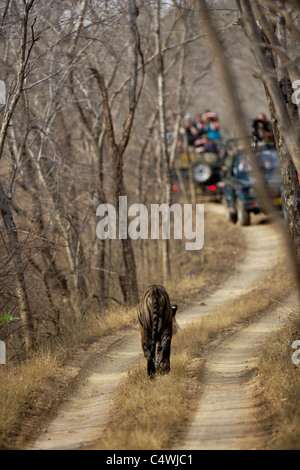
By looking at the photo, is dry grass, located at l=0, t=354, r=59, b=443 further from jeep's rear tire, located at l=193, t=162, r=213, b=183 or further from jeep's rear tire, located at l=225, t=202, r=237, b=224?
jeep's rear tire, located at l=193, t=162, r=213, b=183

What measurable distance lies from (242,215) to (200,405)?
18072 mm

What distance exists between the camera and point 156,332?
9602 millimetres

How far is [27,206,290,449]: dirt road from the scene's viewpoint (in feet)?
24.0

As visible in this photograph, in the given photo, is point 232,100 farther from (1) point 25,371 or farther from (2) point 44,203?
(2) point 44,203

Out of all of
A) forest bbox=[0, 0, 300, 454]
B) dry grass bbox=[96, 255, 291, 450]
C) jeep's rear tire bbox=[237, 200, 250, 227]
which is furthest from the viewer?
jeep's rear tire bbox=[237, 200, 250, 227]

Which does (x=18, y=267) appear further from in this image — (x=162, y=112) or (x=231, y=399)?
(x=162, y=112)

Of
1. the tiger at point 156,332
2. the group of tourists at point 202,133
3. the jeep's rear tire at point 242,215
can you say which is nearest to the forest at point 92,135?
the jeep's rear tire at point 242,215

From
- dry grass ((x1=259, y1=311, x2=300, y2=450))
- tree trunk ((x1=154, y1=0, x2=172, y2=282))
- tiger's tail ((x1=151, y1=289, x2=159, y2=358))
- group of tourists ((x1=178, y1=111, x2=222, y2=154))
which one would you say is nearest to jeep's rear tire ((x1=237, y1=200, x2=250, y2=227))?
group of tourists ((x1=178, y1=111, x2=222, y2=154))

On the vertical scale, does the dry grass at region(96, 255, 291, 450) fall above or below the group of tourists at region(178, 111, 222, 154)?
below

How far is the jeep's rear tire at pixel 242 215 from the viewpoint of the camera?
25689 millimetres

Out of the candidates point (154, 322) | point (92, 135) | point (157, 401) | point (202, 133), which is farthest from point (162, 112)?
point (202, 133)

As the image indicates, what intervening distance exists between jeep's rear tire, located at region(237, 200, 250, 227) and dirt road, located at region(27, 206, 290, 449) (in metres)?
10.00

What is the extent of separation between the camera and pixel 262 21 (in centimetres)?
795

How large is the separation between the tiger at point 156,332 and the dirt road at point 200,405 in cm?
72
